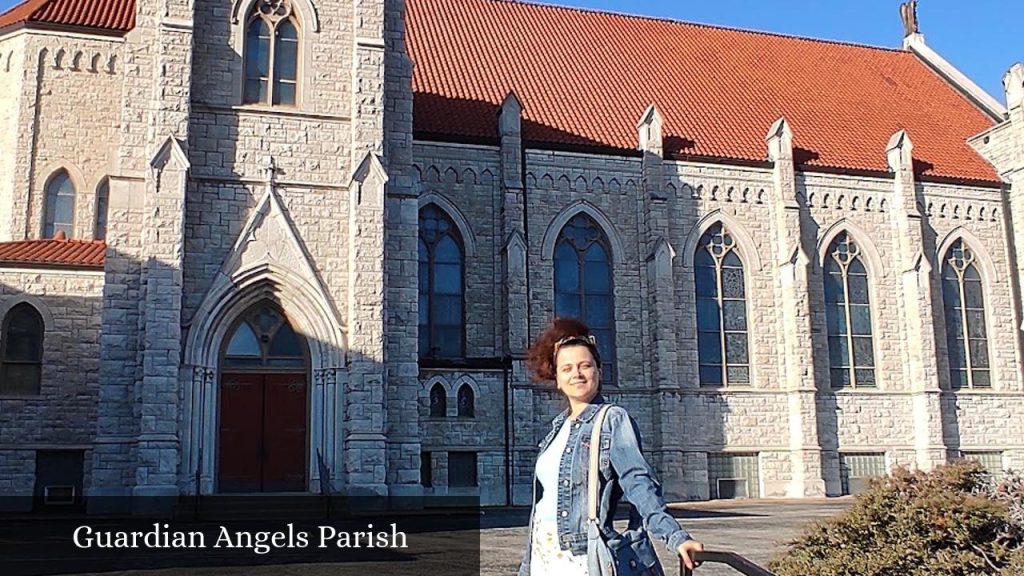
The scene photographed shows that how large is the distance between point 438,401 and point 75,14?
12.3m

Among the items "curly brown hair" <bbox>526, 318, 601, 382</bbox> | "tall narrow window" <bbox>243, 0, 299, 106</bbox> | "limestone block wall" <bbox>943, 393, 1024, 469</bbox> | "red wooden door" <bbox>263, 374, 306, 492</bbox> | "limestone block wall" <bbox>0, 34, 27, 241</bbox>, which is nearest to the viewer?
"curly brown hair" <bbox>526, 318, 601, 382</bbox>

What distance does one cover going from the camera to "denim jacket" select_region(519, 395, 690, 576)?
357 centimetres

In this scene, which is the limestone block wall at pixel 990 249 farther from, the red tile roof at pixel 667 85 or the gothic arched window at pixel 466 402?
the gothic arched window at pixel 466 402

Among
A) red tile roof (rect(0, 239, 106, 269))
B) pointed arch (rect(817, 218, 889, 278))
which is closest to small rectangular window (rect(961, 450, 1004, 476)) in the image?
pointed arch (rect(817, 218, 889, 278))

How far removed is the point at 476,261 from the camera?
22.9 metres

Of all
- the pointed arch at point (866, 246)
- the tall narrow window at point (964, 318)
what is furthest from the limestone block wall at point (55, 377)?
the tall narrow window at point (964, 318)

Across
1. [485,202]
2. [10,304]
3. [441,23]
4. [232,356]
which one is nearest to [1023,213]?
[485,202]

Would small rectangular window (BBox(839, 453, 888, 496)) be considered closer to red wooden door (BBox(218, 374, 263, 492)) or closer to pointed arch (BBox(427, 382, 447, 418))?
pointed arch (BBox(427, 382, 447, 418))

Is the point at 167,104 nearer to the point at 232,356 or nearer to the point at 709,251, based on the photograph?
the point at 232,356

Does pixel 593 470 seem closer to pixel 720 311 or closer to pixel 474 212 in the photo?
pixel 474 212

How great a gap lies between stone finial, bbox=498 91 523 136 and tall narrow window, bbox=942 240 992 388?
43.2 feet

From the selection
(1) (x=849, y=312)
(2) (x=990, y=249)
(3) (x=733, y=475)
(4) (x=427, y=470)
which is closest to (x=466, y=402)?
A: (4) (x=427, y=470)

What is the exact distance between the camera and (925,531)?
714cm

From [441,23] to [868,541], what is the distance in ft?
76.0
